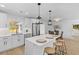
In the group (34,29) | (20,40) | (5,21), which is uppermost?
(5,21)

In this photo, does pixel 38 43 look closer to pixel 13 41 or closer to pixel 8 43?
pixel 13 41

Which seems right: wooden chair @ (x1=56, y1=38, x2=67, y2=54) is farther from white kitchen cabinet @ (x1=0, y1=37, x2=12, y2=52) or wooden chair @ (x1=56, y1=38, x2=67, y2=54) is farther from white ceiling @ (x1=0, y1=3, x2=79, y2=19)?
white kitchen cabinet @ (x1=0, y1=37, x2=12, y2=52)

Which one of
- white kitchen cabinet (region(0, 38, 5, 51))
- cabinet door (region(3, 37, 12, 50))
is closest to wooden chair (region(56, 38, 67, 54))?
cabinet door (region(3, 37, 12, 50))

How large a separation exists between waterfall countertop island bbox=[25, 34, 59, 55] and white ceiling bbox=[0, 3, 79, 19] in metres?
0.46

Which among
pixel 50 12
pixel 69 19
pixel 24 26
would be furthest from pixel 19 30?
pixel 69 19

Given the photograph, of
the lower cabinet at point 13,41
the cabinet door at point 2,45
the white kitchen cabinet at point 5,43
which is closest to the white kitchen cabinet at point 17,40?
the lower cabinet at point 13,41

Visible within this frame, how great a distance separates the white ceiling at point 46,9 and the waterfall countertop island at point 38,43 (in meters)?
0.46

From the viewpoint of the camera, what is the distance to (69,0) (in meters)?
1.70

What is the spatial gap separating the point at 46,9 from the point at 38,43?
29.7 inches

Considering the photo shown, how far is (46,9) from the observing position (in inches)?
78.4

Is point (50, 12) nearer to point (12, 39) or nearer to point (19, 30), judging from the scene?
point (19, 30)

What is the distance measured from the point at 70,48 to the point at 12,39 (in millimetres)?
1282

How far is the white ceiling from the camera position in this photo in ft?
→ 6.14

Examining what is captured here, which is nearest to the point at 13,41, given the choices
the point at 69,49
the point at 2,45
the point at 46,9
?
the point at 2,45
